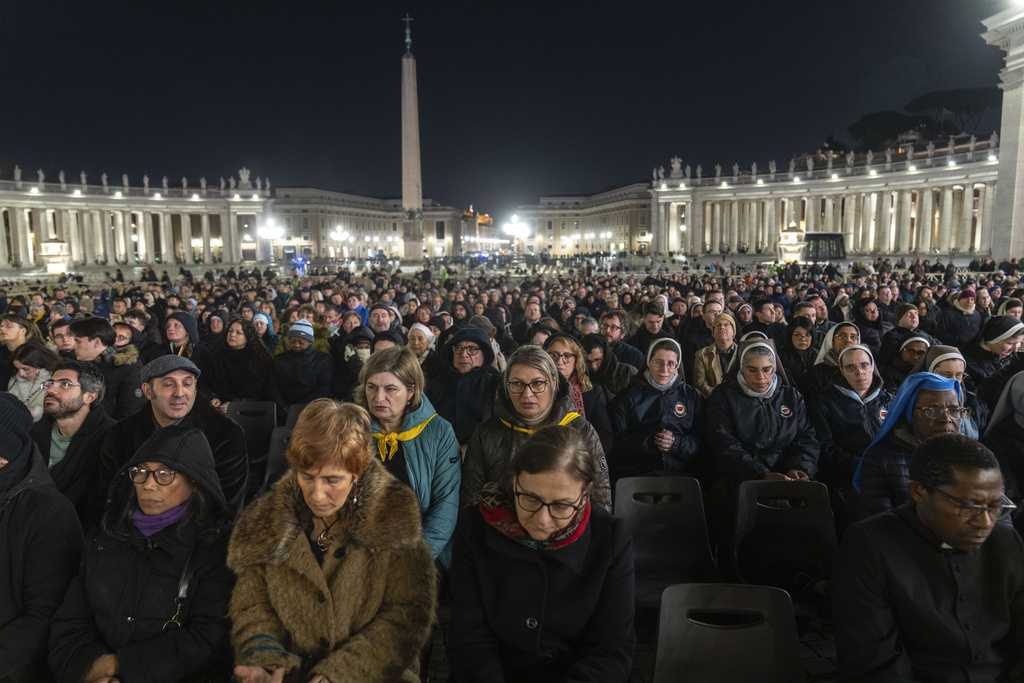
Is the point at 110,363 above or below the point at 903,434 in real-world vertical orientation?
above

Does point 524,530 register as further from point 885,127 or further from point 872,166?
point 885,127

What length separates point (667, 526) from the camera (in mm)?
4875

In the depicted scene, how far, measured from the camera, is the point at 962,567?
115 inches

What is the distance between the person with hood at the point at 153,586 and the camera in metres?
3.13

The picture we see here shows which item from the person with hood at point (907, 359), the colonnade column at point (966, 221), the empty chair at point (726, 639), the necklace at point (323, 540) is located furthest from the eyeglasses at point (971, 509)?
the colonnade column at point (966, 221)

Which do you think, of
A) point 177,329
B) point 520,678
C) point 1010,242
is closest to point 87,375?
point 520,678

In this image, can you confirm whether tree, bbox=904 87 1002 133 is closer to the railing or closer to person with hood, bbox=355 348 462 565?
the railing

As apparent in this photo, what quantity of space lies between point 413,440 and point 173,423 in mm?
1752

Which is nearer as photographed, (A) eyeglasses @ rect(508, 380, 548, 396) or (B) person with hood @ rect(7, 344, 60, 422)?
(A) eyeglasses @ rect(508, 380, 548, 396)

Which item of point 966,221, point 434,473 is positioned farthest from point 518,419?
point 966,221

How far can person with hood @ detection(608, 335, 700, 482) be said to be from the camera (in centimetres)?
588

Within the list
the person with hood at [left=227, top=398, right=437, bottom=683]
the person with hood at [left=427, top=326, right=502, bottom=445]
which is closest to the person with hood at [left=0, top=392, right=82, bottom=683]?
the person with hood at [left=227, top=398, right=437, bottom=683]

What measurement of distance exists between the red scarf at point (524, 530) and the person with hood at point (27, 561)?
207 cm

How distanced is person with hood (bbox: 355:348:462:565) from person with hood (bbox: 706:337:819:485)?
226 centimetres
